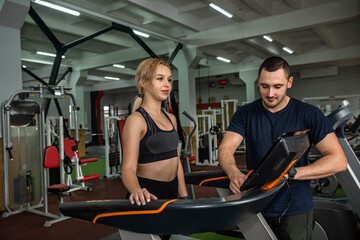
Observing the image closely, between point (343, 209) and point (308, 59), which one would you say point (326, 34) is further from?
point (343, 209)

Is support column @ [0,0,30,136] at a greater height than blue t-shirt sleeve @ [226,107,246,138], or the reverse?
support column @ [0,0,30,136]

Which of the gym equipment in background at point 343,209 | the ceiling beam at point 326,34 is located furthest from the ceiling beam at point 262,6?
the gym equipment in background at point 343,209

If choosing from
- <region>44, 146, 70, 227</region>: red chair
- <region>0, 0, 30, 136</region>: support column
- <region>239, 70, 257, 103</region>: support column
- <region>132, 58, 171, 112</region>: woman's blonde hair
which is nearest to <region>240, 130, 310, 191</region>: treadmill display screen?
<region>132, 58, 171, 112</region>: woman's blonde hair

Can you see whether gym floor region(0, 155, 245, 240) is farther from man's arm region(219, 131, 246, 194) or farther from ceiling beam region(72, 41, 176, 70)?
ceiling beam region(72, 41, 176, 70)

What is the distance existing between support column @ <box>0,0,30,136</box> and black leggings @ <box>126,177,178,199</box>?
3.71 metres

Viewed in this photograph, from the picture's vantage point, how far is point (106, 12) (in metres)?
6.43

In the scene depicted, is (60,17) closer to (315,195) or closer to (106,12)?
(106,12)

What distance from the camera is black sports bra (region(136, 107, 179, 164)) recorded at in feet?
4.67

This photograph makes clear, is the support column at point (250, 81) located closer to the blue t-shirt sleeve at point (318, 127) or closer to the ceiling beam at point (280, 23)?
the ceiling beam at point (280, 23)

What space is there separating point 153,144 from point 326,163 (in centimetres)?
79

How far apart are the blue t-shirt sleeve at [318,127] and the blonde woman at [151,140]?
Result: 0.68 m

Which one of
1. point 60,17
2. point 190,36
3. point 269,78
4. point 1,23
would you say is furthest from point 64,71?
point 269,78

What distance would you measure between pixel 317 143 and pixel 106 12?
6066mm

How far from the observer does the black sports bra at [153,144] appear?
142 centimetres
